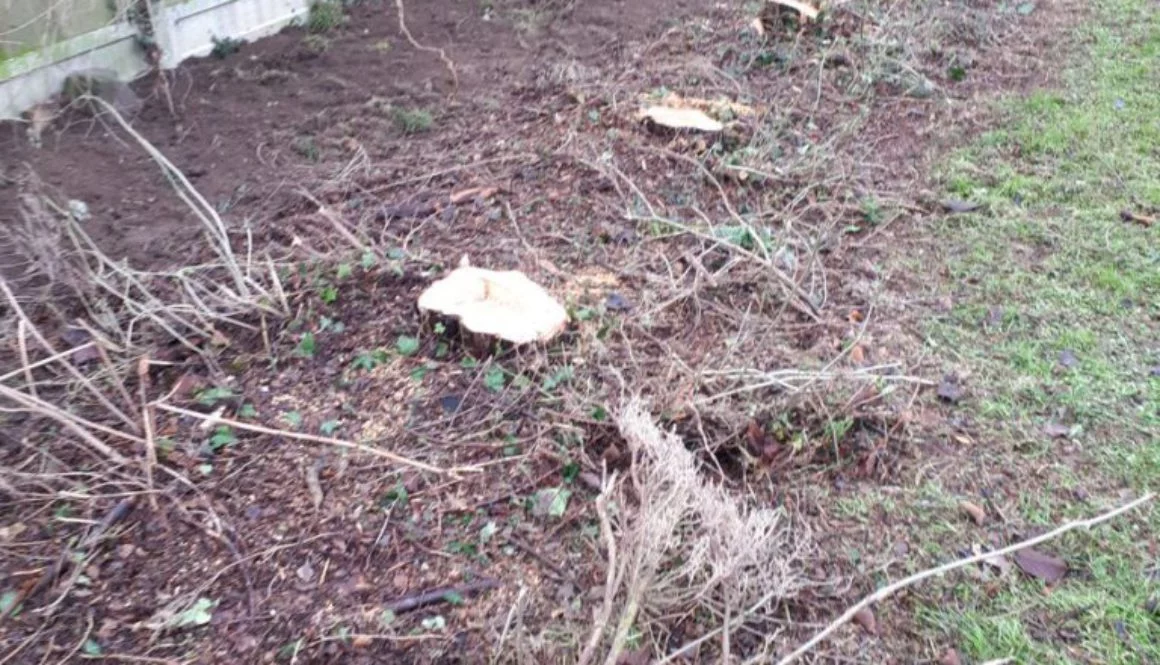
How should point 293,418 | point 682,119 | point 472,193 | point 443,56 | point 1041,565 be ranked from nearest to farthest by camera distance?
point 1041,565 → point 293,418 → point 472,193 → point 682,119 → point 443,56

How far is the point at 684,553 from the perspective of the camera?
2.40 meters

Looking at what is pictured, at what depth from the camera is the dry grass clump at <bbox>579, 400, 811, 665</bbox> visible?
2025 mm

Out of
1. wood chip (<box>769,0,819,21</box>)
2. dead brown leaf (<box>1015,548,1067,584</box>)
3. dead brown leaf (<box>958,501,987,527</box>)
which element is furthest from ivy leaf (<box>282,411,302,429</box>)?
wood chip (<box>769,0,819,21</box>)

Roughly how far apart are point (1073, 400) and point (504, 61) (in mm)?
3804

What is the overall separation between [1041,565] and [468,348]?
190 centimetres

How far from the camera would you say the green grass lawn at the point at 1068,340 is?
2.39 meters

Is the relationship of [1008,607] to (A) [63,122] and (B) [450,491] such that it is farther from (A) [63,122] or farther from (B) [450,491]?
(A) [63,122]

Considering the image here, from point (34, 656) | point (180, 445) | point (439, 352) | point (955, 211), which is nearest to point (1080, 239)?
point (955, 211)

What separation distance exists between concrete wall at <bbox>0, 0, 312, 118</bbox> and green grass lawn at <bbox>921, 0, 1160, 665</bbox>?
13.9 feet

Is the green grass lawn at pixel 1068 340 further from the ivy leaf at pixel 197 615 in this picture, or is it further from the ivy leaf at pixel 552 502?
the ivy leaf at pixel 197 615

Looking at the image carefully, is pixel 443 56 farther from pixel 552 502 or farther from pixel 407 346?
pixel 552 502

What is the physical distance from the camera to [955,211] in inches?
166

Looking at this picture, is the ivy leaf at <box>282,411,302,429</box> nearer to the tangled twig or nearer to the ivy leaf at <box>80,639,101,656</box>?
the ivy leaf at <box>80,639,101,656</box>

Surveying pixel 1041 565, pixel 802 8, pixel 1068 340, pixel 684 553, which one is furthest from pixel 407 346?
pixel 802 8
